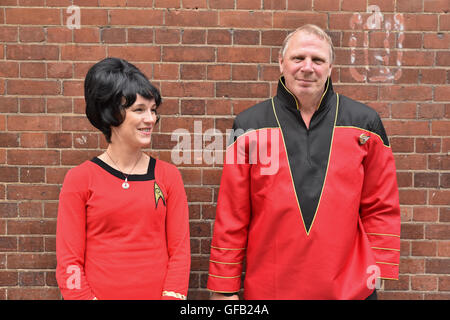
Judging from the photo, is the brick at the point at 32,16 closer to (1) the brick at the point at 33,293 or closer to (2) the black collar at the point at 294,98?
(2) the black collar at the point at 294,98

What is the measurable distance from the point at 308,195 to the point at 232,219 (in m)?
0.44

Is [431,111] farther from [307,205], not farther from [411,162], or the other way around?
[307,205]

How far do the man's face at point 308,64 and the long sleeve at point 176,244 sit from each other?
812 millimetres

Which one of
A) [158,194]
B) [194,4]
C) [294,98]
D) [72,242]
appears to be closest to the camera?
[72,242]

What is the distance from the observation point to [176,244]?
6.88 ft

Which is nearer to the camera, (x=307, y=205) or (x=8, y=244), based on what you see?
(x=307, y=205)

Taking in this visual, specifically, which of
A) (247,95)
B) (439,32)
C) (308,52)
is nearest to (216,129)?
(247,95)

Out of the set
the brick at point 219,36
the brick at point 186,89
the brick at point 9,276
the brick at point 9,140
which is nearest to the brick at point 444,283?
the brick at point 186,89

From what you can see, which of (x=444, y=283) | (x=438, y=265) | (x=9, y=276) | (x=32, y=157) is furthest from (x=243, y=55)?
(x=9, y=276)

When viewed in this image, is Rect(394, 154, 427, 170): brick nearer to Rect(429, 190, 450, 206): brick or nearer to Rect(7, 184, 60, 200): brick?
Rect(429, 190, 450, 206): brick

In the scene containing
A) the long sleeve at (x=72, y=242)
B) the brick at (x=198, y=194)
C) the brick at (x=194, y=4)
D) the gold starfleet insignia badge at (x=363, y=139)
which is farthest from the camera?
the brick at (x=198, y=194)

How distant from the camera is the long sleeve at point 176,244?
2.04 m

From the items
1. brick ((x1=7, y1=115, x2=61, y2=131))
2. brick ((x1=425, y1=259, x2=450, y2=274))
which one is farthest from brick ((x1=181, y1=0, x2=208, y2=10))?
brick ((x1=425, y1=259, x2=450, y2=274))

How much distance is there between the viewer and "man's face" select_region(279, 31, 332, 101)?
2102 mm
